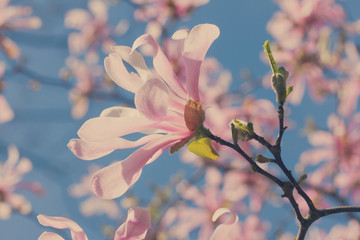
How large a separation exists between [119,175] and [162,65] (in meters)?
0.20

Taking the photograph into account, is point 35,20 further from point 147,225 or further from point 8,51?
point 147,225

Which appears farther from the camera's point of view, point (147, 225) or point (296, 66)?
point (296, 66)

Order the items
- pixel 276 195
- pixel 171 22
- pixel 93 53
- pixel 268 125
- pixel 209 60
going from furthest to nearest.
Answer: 1. pixel 93 53
2. pixel 209 60
3. pixel 268 125
4. pixel 171 22
5. pixel 276 195

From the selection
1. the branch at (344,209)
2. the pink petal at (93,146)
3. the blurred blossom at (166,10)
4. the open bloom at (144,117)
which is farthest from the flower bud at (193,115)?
the blurred blossom at (166,10)

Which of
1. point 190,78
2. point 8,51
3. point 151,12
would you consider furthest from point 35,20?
point 190,78

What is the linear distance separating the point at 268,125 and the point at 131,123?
2.03 meters

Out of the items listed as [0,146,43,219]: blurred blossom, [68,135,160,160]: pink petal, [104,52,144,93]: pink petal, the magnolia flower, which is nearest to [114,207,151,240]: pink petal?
the magnolia flower

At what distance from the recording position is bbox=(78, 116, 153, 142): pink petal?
0.63 meters

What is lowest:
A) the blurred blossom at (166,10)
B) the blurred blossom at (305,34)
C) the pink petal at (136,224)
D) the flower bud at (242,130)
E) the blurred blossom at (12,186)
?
the blurred blossom at (12,186)

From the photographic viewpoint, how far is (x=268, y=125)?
2.58 meters

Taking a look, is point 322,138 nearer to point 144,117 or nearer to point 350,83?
point 350,83

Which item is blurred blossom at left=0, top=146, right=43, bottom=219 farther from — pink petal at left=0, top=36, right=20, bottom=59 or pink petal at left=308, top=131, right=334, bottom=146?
pink petal at left=308, top=131, right=334, bottom=146

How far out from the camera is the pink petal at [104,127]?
0.63 metres

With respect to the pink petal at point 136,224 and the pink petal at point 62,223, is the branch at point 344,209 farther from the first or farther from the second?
the pink petal at point 62,223
